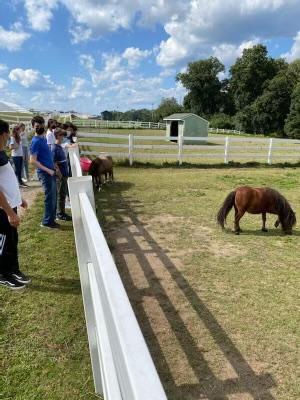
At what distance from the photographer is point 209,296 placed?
4.28 metres

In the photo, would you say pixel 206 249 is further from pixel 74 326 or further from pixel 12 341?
pixel 12 341

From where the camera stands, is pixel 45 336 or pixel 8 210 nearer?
pixel 45 336

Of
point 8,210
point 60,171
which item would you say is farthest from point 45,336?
point 60,171

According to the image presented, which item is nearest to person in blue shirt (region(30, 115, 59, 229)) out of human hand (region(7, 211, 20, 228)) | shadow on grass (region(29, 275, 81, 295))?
shadow on grass (region(29, 275, 81, 295))

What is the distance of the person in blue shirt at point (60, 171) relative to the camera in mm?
6605

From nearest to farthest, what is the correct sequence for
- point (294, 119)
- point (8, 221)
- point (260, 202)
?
point (8, 221) < point (260, 202) < point (294, 119)

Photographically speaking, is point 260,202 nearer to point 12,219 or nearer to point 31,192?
point 12,219

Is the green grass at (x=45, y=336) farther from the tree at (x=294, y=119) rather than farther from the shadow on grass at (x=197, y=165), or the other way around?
the tree at (x=294, y=119)

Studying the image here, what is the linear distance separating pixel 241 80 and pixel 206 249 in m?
63.8

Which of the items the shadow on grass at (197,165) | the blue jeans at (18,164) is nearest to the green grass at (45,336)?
the blue jeans at (18,164)

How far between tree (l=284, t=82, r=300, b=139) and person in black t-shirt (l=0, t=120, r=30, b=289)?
4534 centimetres

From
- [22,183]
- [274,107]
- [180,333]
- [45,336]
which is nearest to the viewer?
[45,336]

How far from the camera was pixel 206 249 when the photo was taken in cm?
583

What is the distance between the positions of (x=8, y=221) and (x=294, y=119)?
152 feet
